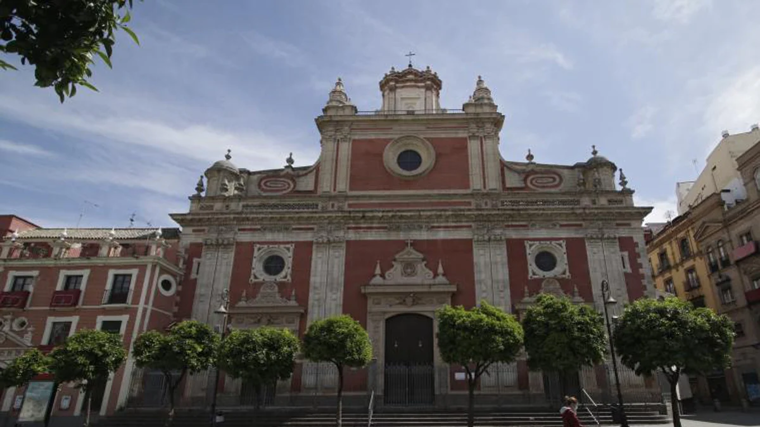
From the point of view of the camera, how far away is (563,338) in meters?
16.9

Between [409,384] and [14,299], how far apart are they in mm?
18232

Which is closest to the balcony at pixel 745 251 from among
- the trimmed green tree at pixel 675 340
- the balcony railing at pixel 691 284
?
the balcony railing at pixel 691 284

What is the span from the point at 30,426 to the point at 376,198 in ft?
58.0

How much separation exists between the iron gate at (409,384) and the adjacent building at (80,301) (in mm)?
10863

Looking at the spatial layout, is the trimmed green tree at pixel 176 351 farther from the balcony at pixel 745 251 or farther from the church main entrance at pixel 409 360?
the balcony at pixel 745 251

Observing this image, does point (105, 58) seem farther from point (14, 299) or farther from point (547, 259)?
point (14, 299)

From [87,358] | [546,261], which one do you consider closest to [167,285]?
[87,358]

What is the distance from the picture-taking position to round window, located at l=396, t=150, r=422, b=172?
85.5 ft

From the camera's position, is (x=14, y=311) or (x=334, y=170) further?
(x=334, y=170)

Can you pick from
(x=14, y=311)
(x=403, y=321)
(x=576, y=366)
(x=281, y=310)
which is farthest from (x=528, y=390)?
(x=14, y=311)

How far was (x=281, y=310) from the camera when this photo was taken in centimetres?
2252

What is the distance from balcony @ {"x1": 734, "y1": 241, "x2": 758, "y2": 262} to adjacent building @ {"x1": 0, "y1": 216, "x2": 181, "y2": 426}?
29686 mm

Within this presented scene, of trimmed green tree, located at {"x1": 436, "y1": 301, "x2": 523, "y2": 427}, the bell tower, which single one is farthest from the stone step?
the bell tower

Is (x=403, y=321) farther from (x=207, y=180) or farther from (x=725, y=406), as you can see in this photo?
(x=725, y=406)
